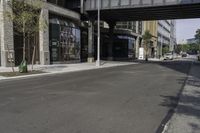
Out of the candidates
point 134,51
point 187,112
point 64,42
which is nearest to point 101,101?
point 187,112

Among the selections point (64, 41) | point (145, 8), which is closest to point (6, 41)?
point (64, 41)

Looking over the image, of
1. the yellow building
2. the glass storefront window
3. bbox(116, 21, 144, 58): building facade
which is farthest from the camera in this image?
the yellow building

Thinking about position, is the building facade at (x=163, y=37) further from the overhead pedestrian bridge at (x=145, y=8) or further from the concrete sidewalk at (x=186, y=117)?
the concrete sidewalk at (x=186, y=117)

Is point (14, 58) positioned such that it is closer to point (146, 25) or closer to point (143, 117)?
point (143, 117)

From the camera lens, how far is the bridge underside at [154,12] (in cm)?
4206

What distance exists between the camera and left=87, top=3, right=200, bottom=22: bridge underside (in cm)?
4206

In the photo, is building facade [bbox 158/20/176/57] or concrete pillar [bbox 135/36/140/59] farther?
building facade [bbox 158/20/176/57]

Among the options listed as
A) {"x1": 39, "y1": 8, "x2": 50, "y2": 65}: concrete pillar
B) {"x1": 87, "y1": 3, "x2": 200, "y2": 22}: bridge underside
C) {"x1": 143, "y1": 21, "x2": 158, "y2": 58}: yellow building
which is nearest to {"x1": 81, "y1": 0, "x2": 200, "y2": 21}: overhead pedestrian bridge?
{"x1": 87, "y1": 3, "x2": 200, "y2": 22}: bridge underside

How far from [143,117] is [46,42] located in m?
28.2

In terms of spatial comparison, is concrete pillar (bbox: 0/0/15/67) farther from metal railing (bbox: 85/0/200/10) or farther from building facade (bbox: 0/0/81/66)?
metal railing (bbox: 85/0/200/10)

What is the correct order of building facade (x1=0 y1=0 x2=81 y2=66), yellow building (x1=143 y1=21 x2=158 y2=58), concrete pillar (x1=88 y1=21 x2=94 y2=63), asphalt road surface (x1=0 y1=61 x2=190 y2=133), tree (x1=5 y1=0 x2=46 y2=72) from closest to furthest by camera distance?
asphalt road surface (x1=0 y1=61 x2=190 y2=133), tree (x1=5 y1=0 x2=46 y2=72), building facade (x1=0 y1=0 x2=81 y2=66), concrete pillar (x1=88 y1=21 x2=94 y2=63), yellow building (x1=143 y1=21 x2=158 y2=58)

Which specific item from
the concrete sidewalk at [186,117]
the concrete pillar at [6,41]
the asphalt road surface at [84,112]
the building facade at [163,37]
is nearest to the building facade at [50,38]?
the concrete pillar at [6,41]

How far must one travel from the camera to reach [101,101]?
10.7 metres

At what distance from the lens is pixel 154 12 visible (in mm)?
46719
